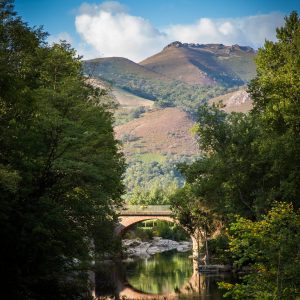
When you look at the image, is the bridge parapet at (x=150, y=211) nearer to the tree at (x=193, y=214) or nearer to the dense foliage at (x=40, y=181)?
the tree at (x=193, y=214)

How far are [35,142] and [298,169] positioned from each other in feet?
49.5

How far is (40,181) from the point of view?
22922mm

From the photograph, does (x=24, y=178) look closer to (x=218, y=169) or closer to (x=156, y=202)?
(x=218, y=169)

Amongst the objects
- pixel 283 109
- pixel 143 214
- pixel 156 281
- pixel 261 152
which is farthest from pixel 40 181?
pixel 143 214

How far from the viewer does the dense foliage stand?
20.3 m

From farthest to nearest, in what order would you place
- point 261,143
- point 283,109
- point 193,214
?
point 193,214 → point 261,143 → point 283,109

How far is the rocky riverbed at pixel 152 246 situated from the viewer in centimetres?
9014

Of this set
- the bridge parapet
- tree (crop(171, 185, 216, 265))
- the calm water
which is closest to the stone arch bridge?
the bridge parapet

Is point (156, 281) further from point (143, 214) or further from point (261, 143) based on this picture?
point (143, 214)

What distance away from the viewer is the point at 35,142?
22656mm

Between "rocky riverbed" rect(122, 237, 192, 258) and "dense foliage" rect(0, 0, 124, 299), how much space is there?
5943 centimetres

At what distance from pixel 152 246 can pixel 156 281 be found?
46.3 m

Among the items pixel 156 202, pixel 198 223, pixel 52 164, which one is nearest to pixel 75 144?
pixel 52 164

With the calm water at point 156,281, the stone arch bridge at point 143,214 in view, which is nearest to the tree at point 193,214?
the calm water at point 156,281
